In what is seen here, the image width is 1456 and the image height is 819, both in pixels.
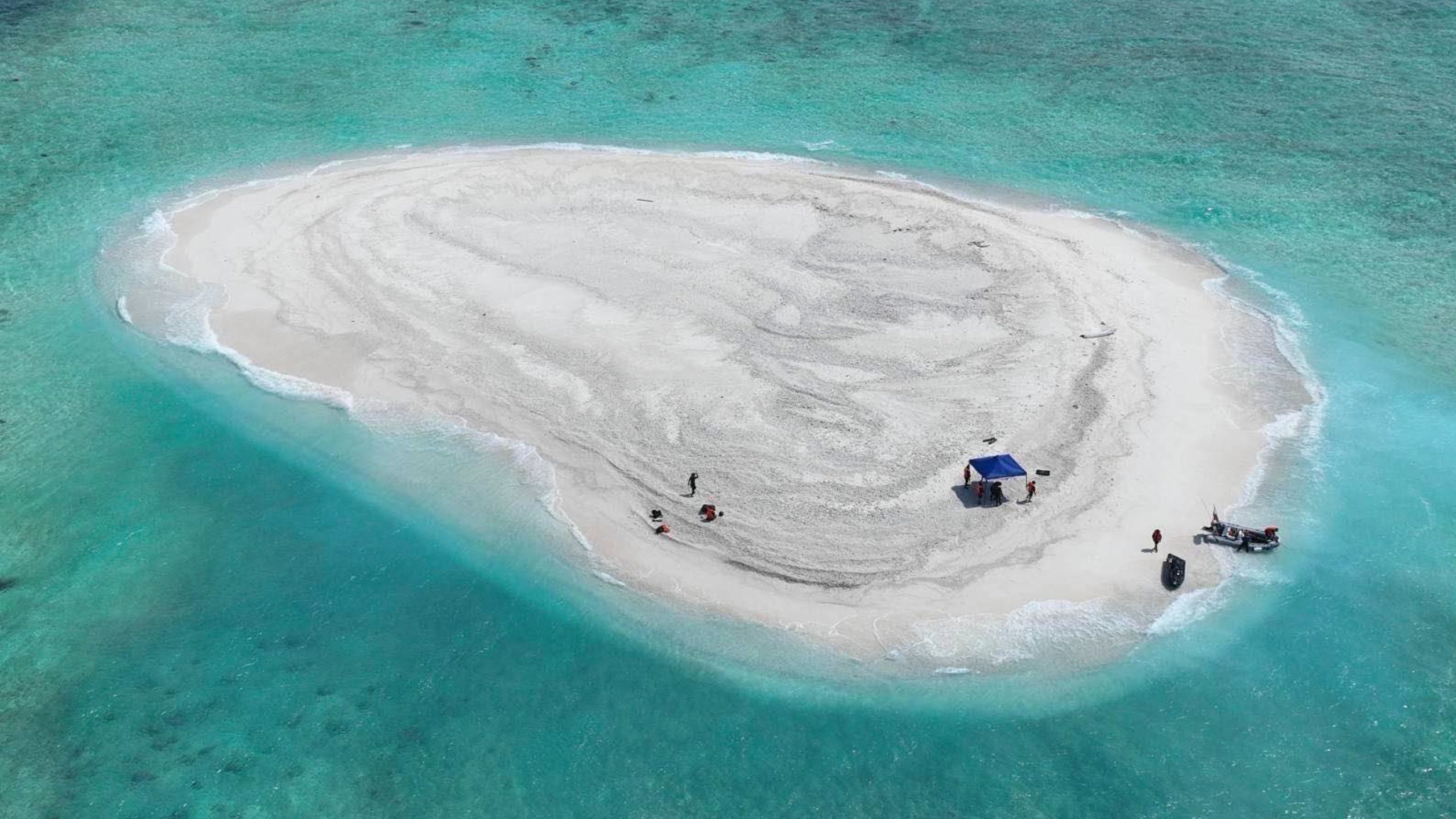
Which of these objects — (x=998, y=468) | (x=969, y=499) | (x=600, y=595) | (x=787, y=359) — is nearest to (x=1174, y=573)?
(x=998, y=468)

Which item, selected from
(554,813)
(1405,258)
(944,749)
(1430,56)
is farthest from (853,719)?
(1430,56)

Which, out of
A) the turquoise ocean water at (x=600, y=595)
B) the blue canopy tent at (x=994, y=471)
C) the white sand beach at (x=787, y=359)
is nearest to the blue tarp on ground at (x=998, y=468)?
the blue canopy tent at (x=994, y=471)

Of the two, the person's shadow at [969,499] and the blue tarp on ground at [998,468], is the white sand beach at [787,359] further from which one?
the blue tarp on ground at [998,468]

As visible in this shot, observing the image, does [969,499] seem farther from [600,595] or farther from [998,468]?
[600,595]

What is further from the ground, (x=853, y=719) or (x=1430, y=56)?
(x=1430, y=56)

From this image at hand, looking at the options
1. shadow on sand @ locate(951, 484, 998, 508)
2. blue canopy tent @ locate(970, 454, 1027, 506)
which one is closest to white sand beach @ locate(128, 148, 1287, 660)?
shadow on sand @ locate(951, 484, 998, 508)

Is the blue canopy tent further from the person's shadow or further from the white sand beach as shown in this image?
the white sand beach

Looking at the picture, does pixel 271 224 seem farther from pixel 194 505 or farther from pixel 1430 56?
pixel 1430 56
